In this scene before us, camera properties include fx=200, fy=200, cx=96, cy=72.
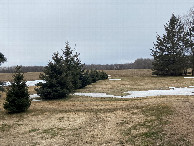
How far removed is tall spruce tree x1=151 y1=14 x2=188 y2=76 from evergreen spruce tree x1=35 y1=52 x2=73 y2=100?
23.5m

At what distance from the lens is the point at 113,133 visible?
352 inches

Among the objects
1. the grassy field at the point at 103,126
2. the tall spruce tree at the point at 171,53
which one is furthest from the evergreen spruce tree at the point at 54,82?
the tall spruce tree at the point at 171,53

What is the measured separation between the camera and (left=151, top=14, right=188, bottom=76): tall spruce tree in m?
36.7

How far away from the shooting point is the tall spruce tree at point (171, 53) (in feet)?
120

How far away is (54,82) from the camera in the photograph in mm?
18203

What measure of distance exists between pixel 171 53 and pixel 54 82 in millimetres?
26412

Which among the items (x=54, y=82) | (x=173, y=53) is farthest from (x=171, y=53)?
(x=54, y=82)

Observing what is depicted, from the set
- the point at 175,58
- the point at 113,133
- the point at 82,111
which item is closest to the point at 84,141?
the point at 113,133

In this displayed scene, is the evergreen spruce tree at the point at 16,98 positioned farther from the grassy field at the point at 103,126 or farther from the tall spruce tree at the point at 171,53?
the tall spruce tree at the point at 171,53

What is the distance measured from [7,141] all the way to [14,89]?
16.8ft

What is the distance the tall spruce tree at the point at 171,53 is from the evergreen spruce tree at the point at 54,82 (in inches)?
926

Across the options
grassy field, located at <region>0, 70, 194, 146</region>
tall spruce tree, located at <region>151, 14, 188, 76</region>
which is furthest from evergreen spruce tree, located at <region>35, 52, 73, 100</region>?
tall spruce tree, located at <region>151, 14, 188, 76</region>

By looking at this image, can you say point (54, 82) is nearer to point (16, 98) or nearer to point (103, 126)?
point (16, 98)

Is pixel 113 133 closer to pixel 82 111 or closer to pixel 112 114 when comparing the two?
pixel 112 114
